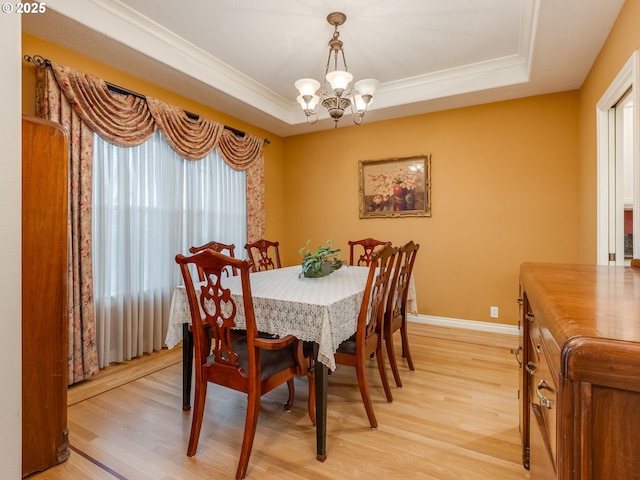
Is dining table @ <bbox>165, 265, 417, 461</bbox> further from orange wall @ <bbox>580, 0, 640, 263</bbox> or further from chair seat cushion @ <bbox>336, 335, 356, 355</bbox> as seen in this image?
orange wall @ <bbox>580, 0, 640, 263</bbox>

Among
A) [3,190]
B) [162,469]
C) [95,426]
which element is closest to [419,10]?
[3,190]

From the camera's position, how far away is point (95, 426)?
1.96 metres

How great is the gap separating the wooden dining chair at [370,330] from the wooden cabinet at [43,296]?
1.43m

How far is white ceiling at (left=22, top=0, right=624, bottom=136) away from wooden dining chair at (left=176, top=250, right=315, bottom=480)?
193cm

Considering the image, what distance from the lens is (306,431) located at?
1.90 m

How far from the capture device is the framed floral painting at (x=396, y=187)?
3.94 m

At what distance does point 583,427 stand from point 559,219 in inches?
141

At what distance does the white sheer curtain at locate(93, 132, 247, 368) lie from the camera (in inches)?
107

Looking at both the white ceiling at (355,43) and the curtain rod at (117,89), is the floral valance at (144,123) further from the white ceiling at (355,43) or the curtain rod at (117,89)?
the white ceiling at (355,43)

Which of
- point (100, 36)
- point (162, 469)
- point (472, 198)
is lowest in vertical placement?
point (162, 469)

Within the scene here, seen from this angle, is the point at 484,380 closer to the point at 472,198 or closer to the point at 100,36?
the point at 472,198

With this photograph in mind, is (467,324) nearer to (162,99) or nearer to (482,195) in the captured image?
(482,195)

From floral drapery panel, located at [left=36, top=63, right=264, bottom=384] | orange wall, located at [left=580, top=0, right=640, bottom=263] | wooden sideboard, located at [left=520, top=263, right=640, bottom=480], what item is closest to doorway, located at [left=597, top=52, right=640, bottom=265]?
orange wall, located at [left=580, top=0, right=640, bottom=263]

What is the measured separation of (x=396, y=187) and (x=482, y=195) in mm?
949
